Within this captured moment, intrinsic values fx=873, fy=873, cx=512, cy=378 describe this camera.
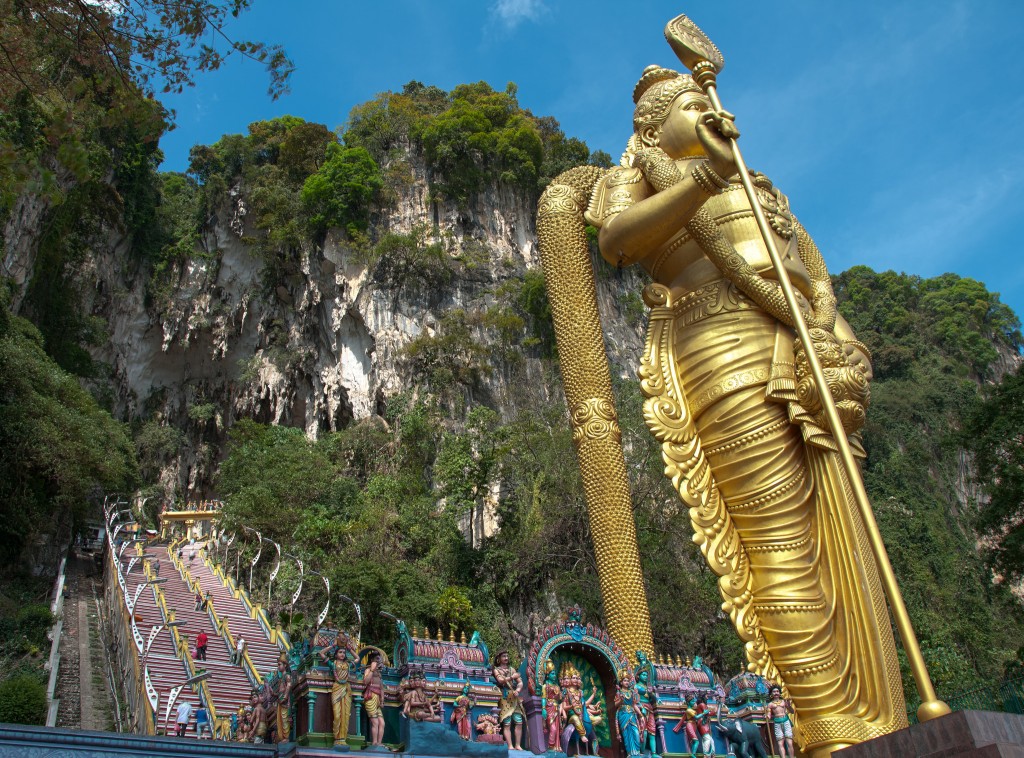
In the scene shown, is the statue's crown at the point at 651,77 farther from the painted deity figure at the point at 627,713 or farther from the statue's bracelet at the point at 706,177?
the painted deity figure at the point at 627,713

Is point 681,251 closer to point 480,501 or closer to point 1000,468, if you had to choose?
point 1000,468

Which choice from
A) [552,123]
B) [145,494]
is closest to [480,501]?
[145,494]

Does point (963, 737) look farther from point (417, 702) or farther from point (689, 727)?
point (417, 702)

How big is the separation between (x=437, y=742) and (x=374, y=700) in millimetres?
425

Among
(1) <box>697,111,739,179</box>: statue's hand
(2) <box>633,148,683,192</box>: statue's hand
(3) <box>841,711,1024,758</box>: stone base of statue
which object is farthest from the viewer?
(2) <box>633,148,683,192</box>: statue's hand

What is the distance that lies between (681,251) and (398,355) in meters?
12.3

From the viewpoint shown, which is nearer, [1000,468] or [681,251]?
[681,251]

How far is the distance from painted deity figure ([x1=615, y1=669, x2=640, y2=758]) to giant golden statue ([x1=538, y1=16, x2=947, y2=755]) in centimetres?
46

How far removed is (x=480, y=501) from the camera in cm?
1545

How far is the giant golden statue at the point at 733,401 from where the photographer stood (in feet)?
19.3

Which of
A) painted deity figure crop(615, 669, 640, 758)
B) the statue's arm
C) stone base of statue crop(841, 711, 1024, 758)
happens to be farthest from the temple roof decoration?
the statue's arm

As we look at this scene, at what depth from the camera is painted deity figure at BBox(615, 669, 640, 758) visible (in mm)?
5551

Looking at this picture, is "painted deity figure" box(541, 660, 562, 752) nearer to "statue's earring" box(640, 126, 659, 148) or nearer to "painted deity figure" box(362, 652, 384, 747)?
"painted deity figure" box(362, 652, 384, 747)

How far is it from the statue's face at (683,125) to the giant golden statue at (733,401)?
0.04 ft
